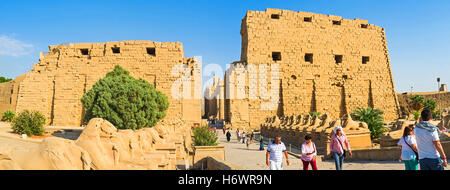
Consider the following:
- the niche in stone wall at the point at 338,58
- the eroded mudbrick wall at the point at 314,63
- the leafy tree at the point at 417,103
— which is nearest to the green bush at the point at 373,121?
the eroded mudbrick wall at the point at 314,63

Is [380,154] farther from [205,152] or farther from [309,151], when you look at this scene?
[205,152]

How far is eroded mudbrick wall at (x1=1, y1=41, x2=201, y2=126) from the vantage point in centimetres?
2334

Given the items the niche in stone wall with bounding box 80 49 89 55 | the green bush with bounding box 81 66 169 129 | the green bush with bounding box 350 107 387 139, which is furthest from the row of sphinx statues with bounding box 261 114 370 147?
the niche in stone wall with bounding box 80 49 89 55

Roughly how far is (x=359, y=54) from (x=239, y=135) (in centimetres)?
1793

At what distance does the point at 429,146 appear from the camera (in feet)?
11.5

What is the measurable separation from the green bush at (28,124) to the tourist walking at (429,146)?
1765 centimetres

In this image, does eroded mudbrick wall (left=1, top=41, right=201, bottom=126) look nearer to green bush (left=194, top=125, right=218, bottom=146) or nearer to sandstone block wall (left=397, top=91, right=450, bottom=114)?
green bush (left=194, top=125, right=218, bottom=146)

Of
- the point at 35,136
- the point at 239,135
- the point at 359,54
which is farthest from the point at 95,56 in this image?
the point at 359,54

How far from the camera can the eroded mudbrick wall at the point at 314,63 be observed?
23578 millimetres

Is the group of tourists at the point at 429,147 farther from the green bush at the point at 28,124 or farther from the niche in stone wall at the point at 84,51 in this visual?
the niche in stone wall at the point at 84,51

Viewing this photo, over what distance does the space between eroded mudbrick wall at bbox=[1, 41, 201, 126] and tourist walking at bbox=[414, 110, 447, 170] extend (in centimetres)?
2024

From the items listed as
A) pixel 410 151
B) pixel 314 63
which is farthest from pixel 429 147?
pixel 314 63

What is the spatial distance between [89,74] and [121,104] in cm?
1102

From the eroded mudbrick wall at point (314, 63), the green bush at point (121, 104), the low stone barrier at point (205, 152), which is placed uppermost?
the eroded mudbrick wall at point (314, 63)
